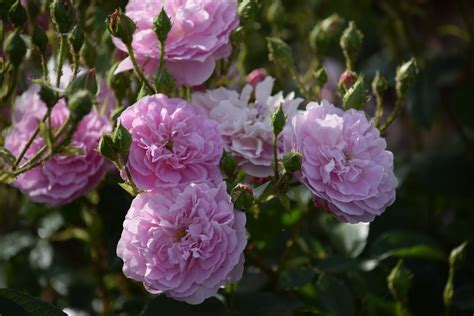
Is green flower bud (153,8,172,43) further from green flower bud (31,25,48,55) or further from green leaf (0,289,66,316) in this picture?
green leaf (0,289,66,316)

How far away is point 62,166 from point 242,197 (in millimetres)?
285

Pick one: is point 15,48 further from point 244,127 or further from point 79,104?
point 244,127

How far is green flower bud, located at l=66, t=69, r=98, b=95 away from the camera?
31.6 inches

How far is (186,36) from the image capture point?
95 centimetres

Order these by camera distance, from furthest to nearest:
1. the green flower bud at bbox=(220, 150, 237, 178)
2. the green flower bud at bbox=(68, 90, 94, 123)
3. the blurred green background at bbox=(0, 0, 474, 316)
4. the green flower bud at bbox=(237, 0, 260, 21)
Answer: the blurred green background at bbox=(0, 0, 474, 316)
the green flower bud at bbox=(237, 0, 260, 21)
the green flower bud at bbox=(220, 150, 237, 178)
the green flower bud at bbox=(68, 90, 94, 123)

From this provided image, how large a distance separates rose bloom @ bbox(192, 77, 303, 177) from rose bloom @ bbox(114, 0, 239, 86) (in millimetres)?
31

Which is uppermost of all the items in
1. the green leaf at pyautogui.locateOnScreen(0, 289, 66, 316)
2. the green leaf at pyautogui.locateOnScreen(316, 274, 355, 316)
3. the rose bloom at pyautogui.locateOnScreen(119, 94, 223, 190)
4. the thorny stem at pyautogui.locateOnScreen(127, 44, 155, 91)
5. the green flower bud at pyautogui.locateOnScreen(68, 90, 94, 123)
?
the green flower bud at pyautogui.locateOnScreen(68, 90, 94, 123)

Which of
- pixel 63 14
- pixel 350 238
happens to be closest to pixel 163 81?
pixel 63 14

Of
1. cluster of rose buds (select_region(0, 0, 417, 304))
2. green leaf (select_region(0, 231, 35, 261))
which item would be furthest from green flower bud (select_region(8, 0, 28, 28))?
green leaf (select_region(0, 231, 35, 261))

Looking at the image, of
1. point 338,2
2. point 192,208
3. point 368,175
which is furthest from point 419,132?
point 192,208

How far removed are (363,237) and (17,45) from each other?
61 centimetres

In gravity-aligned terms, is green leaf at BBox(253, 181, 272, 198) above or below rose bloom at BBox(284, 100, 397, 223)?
below

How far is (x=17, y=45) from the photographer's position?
0.88 metres

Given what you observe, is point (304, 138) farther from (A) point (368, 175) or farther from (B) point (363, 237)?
(B) point (363, 237)
